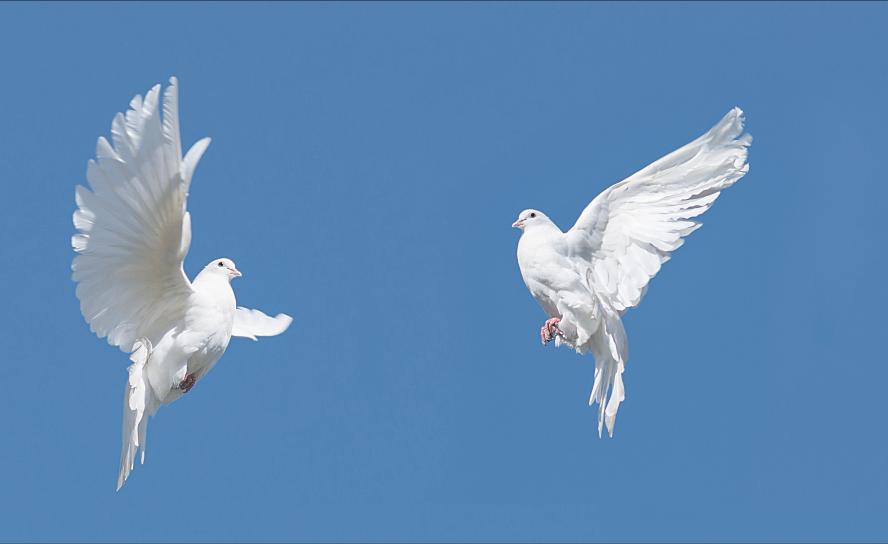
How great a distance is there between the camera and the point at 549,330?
26.0 meters

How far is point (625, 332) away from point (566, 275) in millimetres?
1458

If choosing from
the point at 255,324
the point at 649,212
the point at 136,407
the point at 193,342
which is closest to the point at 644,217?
the point at 649,212


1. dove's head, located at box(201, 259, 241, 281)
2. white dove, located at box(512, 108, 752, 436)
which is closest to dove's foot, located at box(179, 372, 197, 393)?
dove's head, located at box(201, 259, 241, 281)

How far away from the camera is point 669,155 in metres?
26.0

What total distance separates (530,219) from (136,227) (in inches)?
262

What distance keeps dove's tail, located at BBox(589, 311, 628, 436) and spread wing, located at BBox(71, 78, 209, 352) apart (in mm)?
6479

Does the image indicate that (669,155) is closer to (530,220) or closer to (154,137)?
(530,220)

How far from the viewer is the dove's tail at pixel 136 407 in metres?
23.9

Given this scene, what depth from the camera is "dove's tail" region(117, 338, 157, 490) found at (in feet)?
78.4

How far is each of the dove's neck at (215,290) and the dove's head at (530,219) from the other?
15.3 ft

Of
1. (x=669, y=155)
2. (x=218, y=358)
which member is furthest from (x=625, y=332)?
(x=218, y=358)

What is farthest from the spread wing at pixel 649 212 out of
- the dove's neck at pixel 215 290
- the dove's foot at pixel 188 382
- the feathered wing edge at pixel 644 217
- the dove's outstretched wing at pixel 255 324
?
the dove's foot at pixel 188 382

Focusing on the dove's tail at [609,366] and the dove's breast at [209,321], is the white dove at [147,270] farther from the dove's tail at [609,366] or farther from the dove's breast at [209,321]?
the dove's tail at [609,366]

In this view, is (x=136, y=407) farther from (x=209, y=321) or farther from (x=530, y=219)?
(x=530, y=219)
